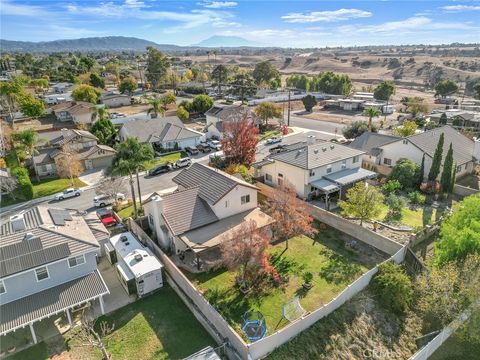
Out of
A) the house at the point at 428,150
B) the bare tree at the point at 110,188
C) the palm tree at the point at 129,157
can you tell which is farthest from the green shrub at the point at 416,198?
the bare tree at the point at 110,188

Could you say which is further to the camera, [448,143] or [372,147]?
[372,147]

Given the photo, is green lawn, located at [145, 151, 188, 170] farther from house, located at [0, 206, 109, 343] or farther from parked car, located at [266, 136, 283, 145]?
house, located at [0, 206, 109, 343]

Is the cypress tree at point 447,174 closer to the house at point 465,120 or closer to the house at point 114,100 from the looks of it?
the house at point 465,120

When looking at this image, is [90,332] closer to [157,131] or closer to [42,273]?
[42,273]

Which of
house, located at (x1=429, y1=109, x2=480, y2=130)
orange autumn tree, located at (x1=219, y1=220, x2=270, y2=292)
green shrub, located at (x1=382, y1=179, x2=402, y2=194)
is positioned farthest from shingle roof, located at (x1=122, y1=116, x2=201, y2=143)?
house, located at (x1=429, y1=109, x2=480, y2=130)

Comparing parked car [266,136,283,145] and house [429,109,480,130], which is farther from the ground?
house [429,109,480,130]

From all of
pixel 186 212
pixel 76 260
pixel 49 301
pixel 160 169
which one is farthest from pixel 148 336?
pixel 160 169

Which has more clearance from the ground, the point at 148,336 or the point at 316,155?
the point at 316,155
